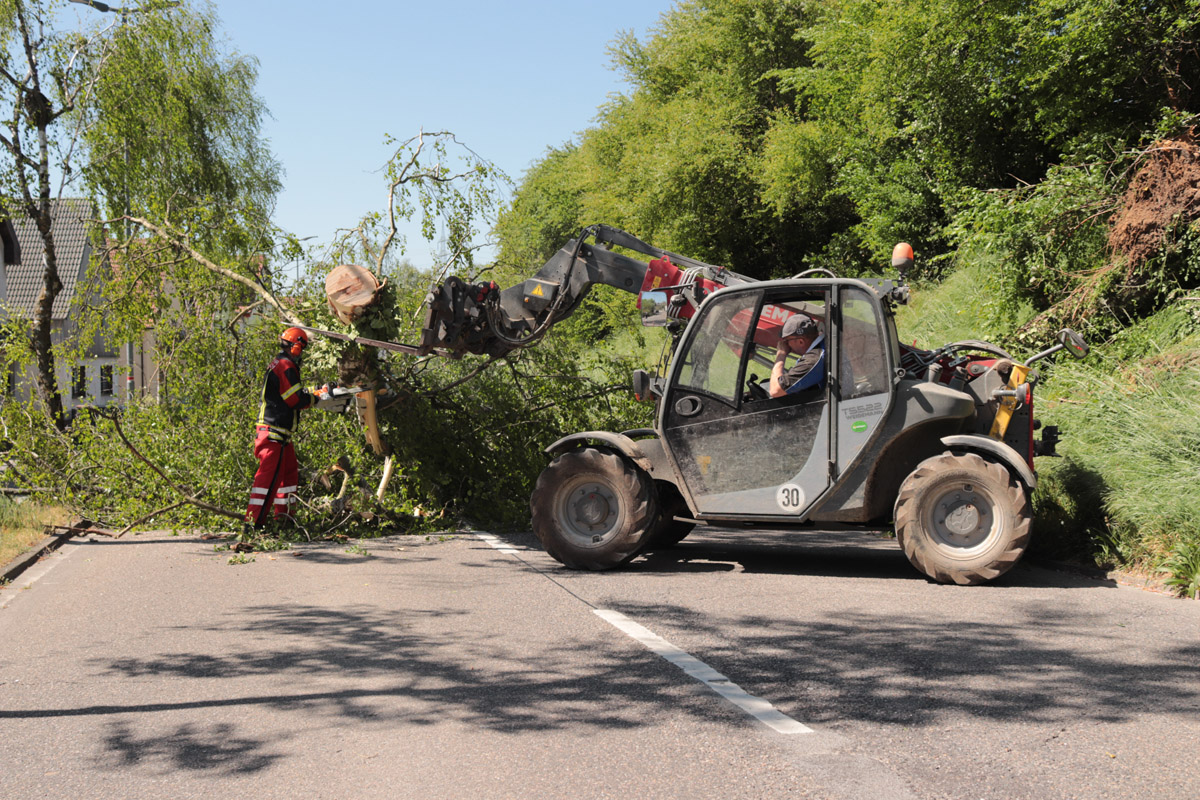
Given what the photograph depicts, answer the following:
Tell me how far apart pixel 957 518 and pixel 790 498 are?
122cm

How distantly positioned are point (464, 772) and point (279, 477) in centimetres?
687

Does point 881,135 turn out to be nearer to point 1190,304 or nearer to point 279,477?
point 1190,304

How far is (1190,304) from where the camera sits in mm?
11844

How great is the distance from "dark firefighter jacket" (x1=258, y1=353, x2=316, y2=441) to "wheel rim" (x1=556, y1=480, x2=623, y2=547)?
330 cm

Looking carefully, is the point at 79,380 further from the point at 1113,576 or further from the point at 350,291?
the point at 1113,576

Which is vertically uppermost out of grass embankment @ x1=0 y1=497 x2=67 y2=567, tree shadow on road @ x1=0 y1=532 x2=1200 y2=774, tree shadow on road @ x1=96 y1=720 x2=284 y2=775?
grass embankment @ x1=0 y1=497 x2=67 y2=567

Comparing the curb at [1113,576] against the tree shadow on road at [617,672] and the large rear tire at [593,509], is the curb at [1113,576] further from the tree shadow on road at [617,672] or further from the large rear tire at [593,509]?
the large rear tire at [593,509]

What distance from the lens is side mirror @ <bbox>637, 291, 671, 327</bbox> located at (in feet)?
29.3

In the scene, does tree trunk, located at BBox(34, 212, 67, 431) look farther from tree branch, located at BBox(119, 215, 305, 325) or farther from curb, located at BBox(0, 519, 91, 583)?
curb, located at BBox(0, 519, 91, 583)

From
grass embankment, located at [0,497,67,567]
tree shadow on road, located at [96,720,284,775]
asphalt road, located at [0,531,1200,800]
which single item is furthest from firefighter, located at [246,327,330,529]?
tree shadow on road, located at [96,720,284,775]

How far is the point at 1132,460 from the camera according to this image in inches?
331

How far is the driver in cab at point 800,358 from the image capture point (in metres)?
7.95

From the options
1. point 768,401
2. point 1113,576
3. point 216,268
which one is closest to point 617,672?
point 768,401

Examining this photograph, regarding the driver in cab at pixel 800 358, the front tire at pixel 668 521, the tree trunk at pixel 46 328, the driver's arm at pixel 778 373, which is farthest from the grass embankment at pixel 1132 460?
the tree trunk at pixel 46 328
